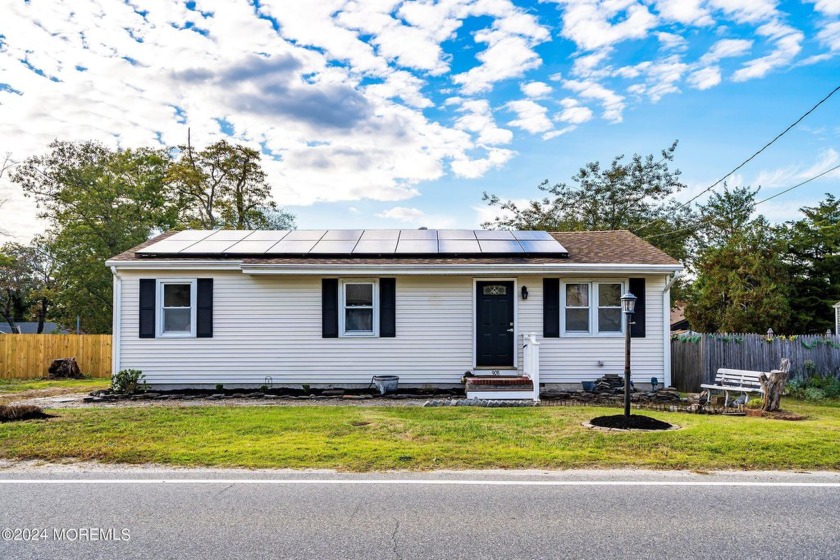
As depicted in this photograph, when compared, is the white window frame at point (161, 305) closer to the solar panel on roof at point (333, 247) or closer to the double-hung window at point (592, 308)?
the solar panel on roof at point (333, 247)

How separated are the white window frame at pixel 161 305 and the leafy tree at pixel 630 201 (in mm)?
23569

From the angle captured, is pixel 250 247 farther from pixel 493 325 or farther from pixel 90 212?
pixel 90 212

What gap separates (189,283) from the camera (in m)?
13.1

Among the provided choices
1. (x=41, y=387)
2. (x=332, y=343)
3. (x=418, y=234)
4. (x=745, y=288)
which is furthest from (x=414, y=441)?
(x=745, y=288)

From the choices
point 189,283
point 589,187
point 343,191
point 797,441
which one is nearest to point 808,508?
point 797,441

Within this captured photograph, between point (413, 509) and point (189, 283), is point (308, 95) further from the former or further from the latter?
point (413, 509)

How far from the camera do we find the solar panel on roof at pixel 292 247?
45.0 ft

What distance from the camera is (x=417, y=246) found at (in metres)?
14.3

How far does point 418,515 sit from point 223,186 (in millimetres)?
30686

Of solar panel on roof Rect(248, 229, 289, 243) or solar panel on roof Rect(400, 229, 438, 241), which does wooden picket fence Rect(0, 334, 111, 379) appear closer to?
solar panel on roof Rect(248, 229, 289, 243)

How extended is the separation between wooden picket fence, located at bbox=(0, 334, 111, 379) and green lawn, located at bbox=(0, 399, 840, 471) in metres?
12.5

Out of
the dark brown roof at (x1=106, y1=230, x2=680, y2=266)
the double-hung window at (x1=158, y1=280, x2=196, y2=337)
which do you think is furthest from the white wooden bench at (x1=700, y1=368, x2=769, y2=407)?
the double-hung window at (x1=158, y1=280, x2=196, y2=337)

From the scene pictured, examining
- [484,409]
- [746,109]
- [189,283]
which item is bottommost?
[484,409]

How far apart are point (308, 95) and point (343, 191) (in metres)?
6.29
